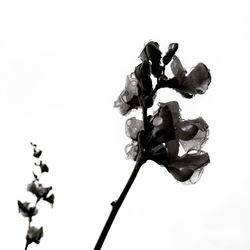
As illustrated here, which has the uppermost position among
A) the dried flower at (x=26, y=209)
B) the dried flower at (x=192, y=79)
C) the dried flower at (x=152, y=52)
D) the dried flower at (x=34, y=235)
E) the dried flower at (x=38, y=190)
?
the dried flower at (x=152, y=52)

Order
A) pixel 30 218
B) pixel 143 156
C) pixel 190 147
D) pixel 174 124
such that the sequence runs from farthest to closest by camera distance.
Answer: pixel 30 218
pixel 190 147
pixel 174 124
pixel 143 156

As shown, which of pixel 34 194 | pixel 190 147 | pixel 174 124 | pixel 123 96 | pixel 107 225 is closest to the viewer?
pixel 107 225

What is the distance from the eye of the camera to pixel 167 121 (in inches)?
60.4

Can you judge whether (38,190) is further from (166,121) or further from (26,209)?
(166,121)

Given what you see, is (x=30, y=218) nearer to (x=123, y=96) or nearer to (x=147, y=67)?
(x=123, y=96)

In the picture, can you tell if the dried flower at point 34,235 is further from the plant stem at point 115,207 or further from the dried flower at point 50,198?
the plant stem at point 115,207

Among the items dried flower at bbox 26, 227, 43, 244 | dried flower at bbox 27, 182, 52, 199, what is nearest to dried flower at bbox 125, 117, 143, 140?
dried flower at bbox 26, 227, 43, 244

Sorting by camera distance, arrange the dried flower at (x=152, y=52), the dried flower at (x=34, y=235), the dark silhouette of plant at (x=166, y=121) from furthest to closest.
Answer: the dried flower at (x=34, y=235), the dried flower at (x=152, y=52), the dark silhouette of plant at (x=166, y=121)

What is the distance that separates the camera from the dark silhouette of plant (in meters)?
1.48

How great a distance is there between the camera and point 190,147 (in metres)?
1.71

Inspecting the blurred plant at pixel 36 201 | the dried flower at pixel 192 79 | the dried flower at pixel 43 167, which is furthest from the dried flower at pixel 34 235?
the dried flower at pixel 192 79

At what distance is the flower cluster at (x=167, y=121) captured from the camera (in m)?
1.50

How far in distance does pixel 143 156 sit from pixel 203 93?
520mm

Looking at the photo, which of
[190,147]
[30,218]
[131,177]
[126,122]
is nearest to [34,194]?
[30,218]
